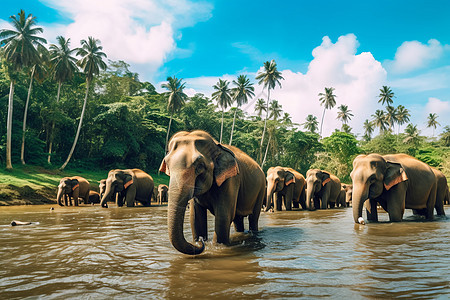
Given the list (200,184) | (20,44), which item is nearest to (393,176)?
(200,184)

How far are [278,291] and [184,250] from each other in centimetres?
163

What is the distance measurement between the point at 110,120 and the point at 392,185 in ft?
119

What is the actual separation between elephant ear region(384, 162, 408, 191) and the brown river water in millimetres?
1816

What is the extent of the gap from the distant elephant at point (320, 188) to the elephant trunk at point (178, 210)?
11.8m

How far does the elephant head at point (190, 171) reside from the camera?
4.59 metres

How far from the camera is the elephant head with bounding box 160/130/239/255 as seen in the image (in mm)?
4586

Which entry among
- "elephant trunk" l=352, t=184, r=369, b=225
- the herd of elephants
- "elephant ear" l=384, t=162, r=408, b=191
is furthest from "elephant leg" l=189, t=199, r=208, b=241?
"elephant ear" l=384, t=162, r=408, b=191

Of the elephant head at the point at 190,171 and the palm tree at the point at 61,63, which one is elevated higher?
the palm tree at the point at 61,63

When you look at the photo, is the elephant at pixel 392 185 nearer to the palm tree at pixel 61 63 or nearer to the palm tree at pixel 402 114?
the palm tree at pixel 61 63

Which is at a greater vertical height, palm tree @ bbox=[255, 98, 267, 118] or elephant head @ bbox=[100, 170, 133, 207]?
palm tree @ bbox=[255, 98, 267, 118]

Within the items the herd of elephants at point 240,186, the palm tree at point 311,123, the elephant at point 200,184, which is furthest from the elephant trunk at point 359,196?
the palm tree at point 311,123

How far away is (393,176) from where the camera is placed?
8.85 meters

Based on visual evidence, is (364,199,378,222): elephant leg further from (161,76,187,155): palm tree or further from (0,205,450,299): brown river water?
(161,76,187,155): palm tree

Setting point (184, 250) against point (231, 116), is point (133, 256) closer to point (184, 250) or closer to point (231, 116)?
point (184, 250)
